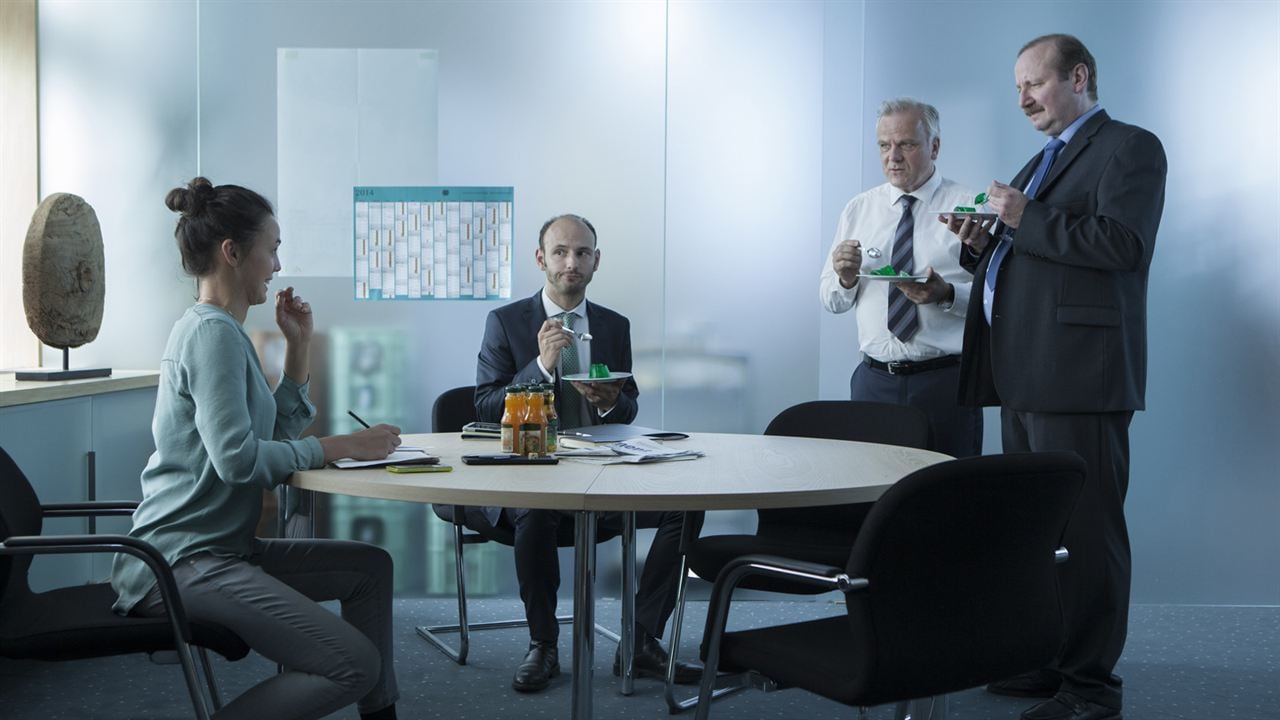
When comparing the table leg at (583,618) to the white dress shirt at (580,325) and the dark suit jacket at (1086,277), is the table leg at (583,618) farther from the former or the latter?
the dark suit jacket at (1086,277)

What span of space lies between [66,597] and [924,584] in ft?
5.79

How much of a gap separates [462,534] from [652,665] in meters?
0.78

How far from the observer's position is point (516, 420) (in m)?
2.51

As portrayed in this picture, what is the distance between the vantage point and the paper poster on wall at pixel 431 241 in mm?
4402

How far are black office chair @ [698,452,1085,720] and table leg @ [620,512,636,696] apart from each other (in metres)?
0.63

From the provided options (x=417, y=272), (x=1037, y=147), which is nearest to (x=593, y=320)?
(x=417, y=272)

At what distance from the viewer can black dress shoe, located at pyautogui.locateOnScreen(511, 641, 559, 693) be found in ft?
10.6

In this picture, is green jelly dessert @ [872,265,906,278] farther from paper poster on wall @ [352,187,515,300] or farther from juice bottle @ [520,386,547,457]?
paper poster on wall @ [352,187,515,300]

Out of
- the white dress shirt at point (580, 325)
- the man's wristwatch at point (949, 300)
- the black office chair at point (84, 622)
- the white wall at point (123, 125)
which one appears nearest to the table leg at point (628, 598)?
the white dress shirt at point (580, 325)

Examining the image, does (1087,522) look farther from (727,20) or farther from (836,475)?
(727,20)

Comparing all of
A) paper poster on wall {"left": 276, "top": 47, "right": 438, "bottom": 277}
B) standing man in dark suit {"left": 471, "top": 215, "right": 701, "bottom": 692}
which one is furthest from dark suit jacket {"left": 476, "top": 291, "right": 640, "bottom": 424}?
paper poster on wall {"left": 276, "top": 47, "right": 438, "bottom": 277}

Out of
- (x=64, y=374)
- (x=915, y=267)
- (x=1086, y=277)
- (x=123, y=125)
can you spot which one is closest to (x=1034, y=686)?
(x=1086, y=277)

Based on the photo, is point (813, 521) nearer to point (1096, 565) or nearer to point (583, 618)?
point (1096, 565)

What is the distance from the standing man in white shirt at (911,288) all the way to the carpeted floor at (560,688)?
2.99ft
